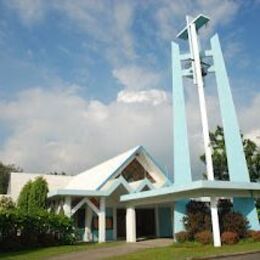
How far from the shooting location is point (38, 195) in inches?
994

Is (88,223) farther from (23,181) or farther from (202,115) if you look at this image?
(202,115)

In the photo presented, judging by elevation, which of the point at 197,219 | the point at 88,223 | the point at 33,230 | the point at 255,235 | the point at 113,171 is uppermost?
the point at 113,171

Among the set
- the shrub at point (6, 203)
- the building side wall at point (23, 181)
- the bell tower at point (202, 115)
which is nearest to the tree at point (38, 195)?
the shrub at point (6, 203)

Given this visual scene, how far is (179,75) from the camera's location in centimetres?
2169

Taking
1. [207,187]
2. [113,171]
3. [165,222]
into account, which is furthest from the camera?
[165,222]

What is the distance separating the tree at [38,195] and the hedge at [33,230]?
4160 mm

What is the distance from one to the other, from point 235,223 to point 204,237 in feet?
5.88

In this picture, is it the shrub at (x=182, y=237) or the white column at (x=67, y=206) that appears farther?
the white column at (x=67, y=206)

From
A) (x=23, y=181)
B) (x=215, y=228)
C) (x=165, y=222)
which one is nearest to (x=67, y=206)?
(x=165, y=222)

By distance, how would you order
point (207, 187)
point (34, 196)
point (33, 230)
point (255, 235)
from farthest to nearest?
point (34, 196) < point (33, 230) < point (255, 235) < point (207, 187)

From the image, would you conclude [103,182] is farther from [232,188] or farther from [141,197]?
[232,188]

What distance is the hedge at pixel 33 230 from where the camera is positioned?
1934 cm

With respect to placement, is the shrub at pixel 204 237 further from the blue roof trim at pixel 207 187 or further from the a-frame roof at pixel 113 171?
the a-frame roof at pixel 113 171

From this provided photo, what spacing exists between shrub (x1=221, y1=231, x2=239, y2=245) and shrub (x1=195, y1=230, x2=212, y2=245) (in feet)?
1.88
